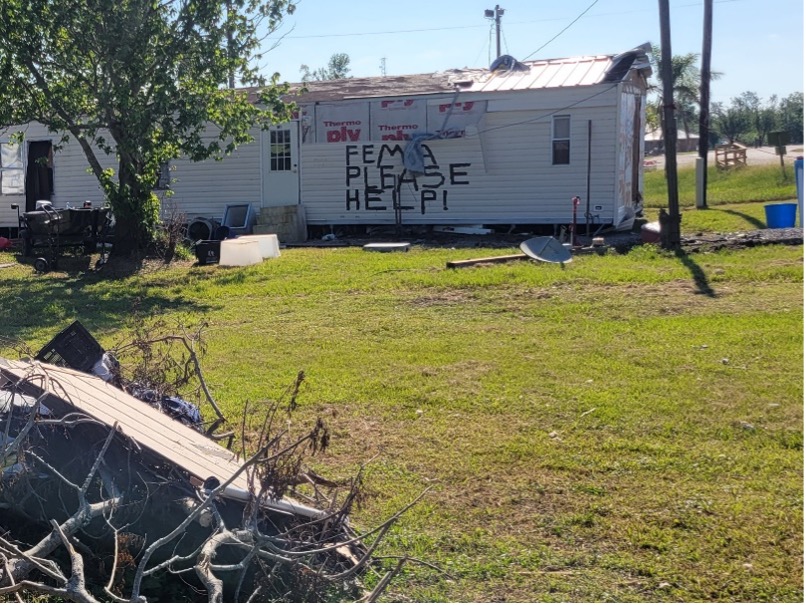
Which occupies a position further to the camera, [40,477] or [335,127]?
[335,127]

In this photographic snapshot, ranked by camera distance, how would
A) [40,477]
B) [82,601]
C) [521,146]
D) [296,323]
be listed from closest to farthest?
[82,601] → [40,477] → [296,323] → [521,146]

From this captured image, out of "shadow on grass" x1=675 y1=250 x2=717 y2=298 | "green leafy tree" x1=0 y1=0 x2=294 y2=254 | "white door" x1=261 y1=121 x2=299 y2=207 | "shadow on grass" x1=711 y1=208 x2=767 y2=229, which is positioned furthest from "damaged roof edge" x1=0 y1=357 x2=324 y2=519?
"white door" x1=261 y1=121 x2=299 y2=207

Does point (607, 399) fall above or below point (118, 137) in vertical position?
below

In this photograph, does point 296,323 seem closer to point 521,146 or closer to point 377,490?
point 377,490

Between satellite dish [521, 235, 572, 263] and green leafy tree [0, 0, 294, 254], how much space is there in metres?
4.64

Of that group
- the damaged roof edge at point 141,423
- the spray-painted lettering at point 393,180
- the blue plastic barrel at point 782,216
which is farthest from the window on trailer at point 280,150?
the damaged roof edge at point 141,423

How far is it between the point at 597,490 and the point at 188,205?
17.0m

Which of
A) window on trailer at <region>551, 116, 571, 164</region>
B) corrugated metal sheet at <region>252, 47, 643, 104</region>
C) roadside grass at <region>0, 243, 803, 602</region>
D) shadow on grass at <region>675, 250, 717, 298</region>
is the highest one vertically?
corrugated metal sheet at <region>252, 47, 643, 104</region>

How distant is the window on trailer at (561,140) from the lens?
1742 cm

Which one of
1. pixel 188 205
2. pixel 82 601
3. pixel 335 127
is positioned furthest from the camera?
pixel 188 205

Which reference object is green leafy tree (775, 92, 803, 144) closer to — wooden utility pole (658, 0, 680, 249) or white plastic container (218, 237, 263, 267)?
wooden utility pole (658, 0, 680, 249)

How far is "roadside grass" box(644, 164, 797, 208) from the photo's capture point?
74.9 feet

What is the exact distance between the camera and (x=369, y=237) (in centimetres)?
1869

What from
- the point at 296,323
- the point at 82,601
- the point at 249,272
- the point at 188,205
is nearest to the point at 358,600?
the point at 82,601
